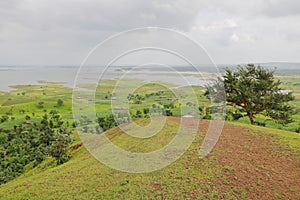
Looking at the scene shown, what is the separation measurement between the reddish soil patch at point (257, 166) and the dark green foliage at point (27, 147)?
40.8 ft

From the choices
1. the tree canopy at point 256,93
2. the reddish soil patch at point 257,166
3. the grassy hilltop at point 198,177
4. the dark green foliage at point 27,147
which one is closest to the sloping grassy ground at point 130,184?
the grassy hilltop at point 198,177

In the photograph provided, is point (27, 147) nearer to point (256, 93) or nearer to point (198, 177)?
point (256, 93)

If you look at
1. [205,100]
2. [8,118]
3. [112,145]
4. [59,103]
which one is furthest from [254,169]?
[59,103]

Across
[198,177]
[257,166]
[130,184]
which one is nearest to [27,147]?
[130,184]

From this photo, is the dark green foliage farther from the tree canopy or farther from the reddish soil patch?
the tree canopy

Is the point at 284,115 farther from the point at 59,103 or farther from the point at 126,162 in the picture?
the point at 59,103

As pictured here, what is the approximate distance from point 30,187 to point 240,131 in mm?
13166

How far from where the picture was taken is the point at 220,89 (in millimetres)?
23516

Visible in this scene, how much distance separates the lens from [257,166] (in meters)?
10.9

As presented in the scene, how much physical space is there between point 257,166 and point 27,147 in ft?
126

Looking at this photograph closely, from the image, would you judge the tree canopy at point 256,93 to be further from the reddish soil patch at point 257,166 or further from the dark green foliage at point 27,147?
the dark green foliage at point 27,147

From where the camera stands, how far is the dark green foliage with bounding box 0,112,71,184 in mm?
20358

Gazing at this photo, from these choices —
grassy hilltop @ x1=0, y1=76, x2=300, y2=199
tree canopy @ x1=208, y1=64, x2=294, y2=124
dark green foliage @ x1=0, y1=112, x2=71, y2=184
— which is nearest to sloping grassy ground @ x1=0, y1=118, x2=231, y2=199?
grassy hilltop @ x1=0, y1=76, x2=300, y2=199

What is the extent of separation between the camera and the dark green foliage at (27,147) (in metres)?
20.4
